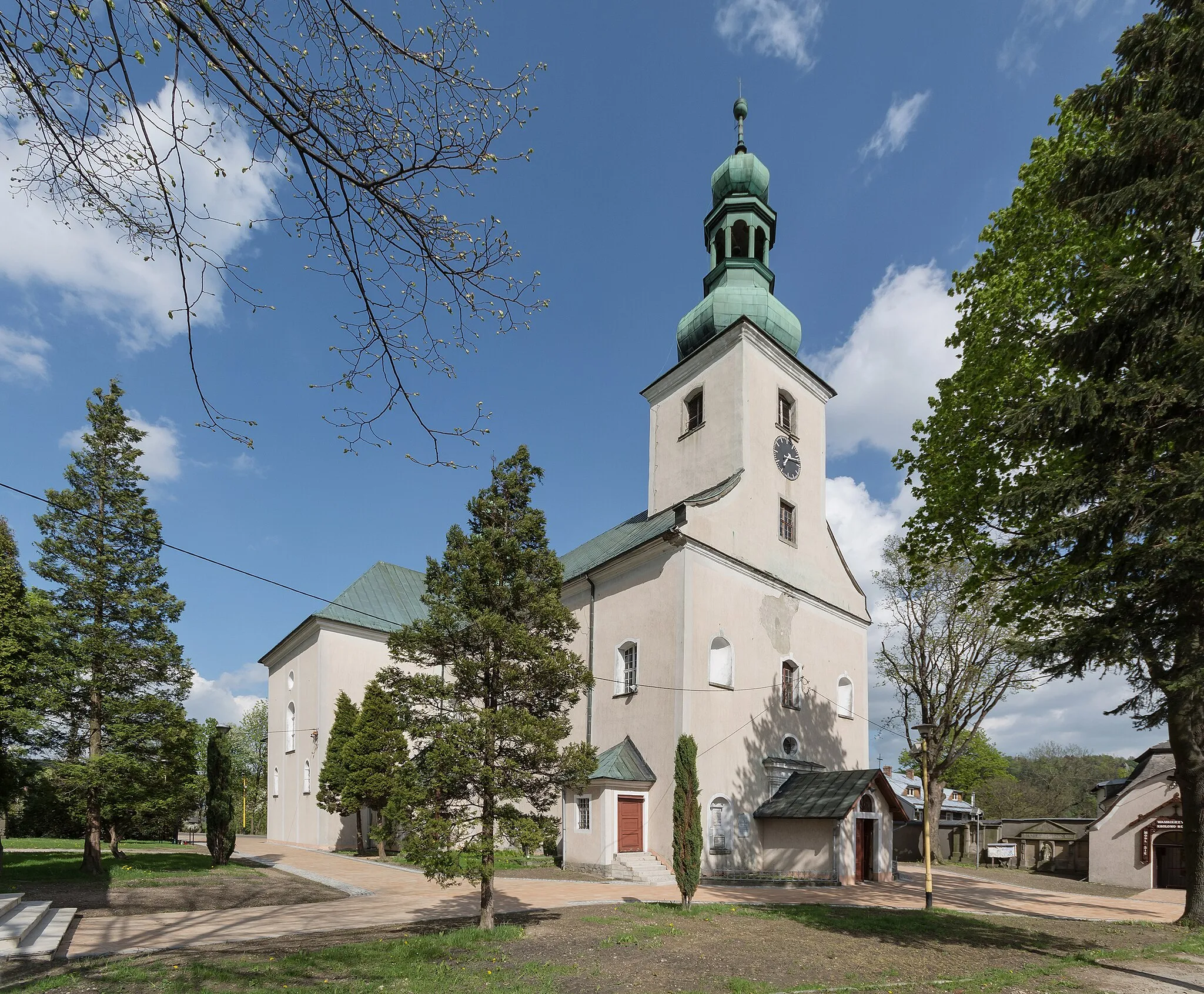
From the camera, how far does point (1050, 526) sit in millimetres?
9602

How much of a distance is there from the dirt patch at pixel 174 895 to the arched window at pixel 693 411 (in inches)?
671

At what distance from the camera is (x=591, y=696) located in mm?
23422

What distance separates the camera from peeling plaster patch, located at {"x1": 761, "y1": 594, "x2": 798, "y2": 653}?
2286 centimetres

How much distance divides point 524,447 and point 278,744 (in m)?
28.4

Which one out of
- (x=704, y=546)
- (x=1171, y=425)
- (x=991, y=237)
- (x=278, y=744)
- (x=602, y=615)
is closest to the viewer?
(x=1171, y=425)

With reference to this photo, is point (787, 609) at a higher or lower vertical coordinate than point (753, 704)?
higher

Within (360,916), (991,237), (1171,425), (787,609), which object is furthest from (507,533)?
(787,609)

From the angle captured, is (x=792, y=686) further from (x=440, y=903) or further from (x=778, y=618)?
(x=440, y=903)

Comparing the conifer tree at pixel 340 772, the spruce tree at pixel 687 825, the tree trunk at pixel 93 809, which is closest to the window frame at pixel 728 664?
the spruce tree at pixel 687 825

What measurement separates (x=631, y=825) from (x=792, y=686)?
22.1 ft

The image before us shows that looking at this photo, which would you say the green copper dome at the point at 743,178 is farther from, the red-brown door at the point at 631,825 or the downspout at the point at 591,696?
the red-brown door at the point at 631,825

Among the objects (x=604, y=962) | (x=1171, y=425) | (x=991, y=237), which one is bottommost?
(x=604, y=962)

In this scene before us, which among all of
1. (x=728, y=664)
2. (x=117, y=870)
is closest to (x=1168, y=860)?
(x=728, y=664)

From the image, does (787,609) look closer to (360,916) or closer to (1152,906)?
(1152,906)
